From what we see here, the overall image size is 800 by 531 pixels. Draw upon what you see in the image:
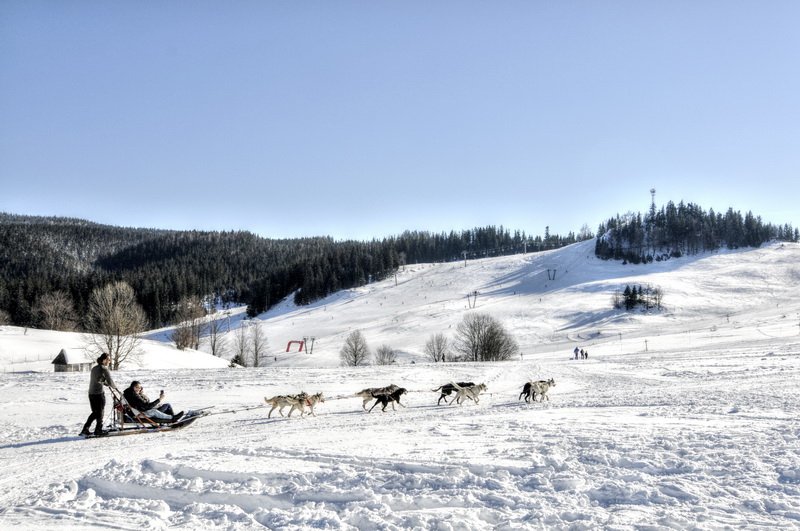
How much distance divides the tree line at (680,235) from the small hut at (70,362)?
131644mm

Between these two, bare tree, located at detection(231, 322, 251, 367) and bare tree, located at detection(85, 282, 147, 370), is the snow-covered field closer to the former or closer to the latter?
bare tree, located at detection(85, 282, 147, 370)

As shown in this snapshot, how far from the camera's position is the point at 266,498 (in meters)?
7.97

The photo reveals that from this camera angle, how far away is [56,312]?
3711 inches

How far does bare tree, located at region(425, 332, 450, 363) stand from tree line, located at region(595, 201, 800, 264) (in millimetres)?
92173

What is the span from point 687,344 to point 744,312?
41348 millimetres

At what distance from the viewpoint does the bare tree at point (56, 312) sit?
300ft

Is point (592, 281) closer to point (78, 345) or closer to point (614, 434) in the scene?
point (78, 345)

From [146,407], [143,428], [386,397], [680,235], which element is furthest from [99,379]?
[680,235]

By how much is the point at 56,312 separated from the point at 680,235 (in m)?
148

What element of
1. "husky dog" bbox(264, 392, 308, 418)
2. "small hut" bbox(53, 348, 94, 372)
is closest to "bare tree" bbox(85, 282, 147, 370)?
"small hut" bbox(53, 348, 94, 372)

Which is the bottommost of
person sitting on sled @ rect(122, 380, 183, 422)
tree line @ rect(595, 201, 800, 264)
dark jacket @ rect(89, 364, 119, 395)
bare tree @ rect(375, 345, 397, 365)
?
bare tree @ rect(375, 345, 397, 365)

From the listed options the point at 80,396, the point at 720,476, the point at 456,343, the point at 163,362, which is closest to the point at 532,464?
the point at 720,476

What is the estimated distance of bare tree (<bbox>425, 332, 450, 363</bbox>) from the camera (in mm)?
66688

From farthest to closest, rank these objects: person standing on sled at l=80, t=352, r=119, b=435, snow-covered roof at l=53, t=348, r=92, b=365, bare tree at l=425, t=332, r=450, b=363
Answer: bare tree at l=425, t=332, r=450, b=363 → snow-covered roof at l=53, t=348, r=92, b=365 → person standing on sled at l=80, t=352, r=119, b=435
